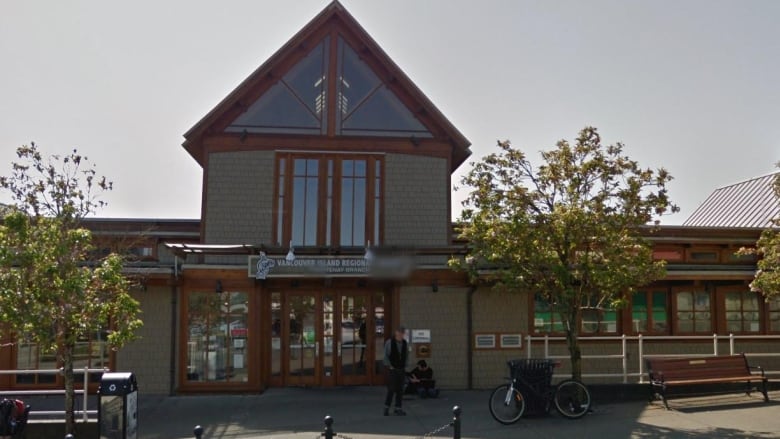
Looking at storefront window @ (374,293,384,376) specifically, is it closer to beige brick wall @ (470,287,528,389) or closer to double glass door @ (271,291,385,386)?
double glass door @ (271,291,385,386)

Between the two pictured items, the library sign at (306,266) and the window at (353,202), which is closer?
the library sign at (306,266)

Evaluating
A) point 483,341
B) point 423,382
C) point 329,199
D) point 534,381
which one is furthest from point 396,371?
point 329,199

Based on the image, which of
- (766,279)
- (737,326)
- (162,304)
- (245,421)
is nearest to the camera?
(245,421)

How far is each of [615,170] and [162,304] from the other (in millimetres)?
10052

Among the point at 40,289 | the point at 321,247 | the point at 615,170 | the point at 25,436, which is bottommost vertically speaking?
the point at 25,436

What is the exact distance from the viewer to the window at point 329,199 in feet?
51.1

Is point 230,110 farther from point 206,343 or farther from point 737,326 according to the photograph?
point 737,326

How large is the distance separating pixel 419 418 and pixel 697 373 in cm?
579

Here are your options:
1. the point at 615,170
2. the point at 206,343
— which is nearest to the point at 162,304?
the point at 206,343

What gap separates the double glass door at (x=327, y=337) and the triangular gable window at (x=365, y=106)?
13.0ft

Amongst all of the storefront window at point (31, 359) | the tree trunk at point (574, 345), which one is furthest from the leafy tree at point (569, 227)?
the storefront window at point (31, 359)

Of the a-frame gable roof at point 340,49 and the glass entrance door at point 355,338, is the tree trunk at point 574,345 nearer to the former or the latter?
the glass entrance door at point 355,338

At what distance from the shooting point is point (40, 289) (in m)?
9.95

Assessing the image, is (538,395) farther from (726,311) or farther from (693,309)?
(726,311)
